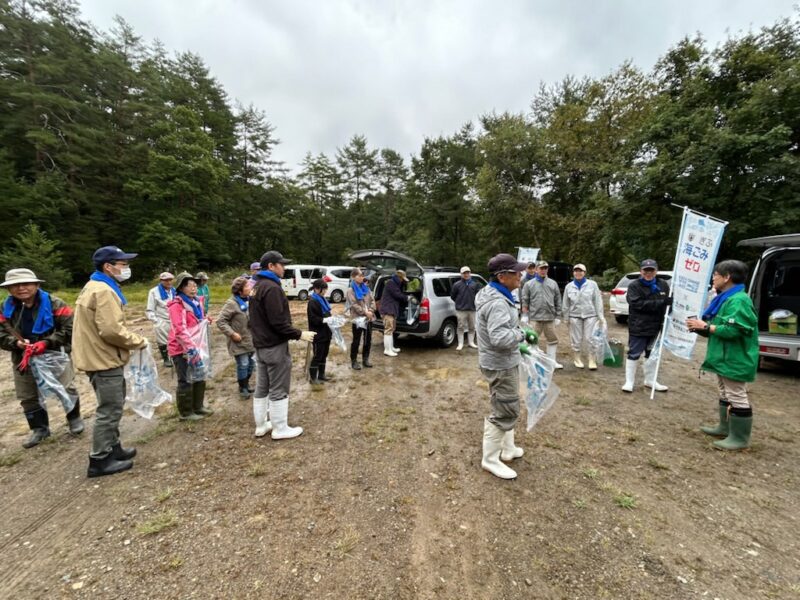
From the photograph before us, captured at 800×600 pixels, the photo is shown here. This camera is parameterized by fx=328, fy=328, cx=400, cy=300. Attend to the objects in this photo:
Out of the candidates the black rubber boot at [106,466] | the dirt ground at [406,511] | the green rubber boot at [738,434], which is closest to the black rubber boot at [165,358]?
the dirt ground at [406,511]

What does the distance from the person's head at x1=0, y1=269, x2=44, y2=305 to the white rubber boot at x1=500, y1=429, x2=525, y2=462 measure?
14.6 ft

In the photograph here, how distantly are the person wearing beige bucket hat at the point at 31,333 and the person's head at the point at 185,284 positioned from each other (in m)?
0.94

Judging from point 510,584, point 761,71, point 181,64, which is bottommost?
point 510,584

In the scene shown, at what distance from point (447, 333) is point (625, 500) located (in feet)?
15.5

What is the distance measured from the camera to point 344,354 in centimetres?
677

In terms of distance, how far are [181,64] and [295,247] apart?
16089 millimetres

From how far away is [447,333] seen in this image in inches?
277

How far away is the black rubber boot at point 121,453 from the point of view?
295cm

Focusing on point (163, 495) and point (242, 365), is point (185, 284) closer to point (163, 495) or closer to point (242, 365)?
point (242, 365)

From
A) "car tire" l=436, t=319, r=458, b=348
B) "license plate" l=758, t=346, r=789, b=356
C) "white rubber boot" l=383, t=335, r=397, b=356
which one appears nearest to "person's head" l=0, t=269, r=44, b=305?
"white rubber boot" l=383, t=335, r=397, b=356

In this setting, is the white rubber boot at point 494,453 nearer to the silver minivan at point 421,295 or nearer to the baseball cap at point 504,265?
the baseball cap at point 504,265

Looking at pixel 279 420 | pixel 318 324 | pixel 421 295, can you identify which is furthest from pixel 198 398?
pixel 421 295

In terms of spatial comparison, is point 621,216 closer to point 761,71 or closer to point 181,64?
point 761,71

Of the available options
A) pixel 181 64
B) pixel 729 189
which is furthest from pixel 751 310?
pixel 181 64
